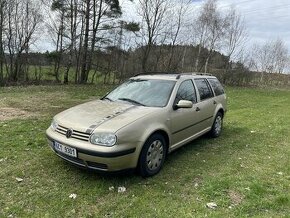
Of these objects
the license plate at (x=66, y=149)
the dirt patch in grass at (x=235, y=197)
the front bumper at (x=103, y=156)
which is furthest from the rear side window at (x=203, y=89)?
the license plate at (x=66, y=149)

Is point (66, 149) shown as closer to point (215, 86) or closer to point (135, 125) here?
point (135, 125)

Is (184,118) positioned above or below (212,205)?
above

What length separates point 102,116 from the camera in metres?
4.18

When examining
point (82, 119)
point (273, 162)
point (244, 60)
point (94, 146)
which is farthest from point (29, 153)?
point (244, 60)

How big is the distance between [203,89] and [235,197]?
277 cm

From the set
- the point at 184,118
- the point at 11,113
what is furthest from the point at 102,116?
the point at 11,113

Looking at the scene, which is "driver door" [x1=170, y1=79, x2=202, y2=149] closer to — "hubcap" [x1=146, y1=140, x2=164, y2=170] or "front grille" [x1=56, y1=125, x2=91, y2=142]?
"hubcap" [x1=146, y1=140, x2=164, y2=170]

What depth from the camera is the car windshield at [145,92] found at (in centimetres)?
481

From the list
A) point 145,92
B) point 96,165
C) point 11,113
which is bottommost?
point 11,113

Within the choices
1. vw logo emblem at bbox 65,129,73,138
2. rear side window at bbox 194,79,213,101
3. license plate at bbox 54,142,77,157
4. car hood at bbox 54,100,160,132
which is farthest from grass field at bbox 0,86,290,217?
rear side window at bbox 194,79,213,101

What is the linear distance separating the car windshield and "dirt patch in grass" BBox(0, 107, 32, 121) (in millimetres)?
4115

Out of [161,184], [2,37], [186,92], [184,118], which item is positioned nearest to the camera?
[161,184]

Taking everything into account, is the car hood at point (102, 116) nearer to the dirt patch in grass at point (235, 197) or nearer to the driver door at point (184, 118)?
the driver door at point (184, 118)

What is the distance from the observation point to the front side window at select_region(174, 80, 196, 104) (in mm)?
5056
